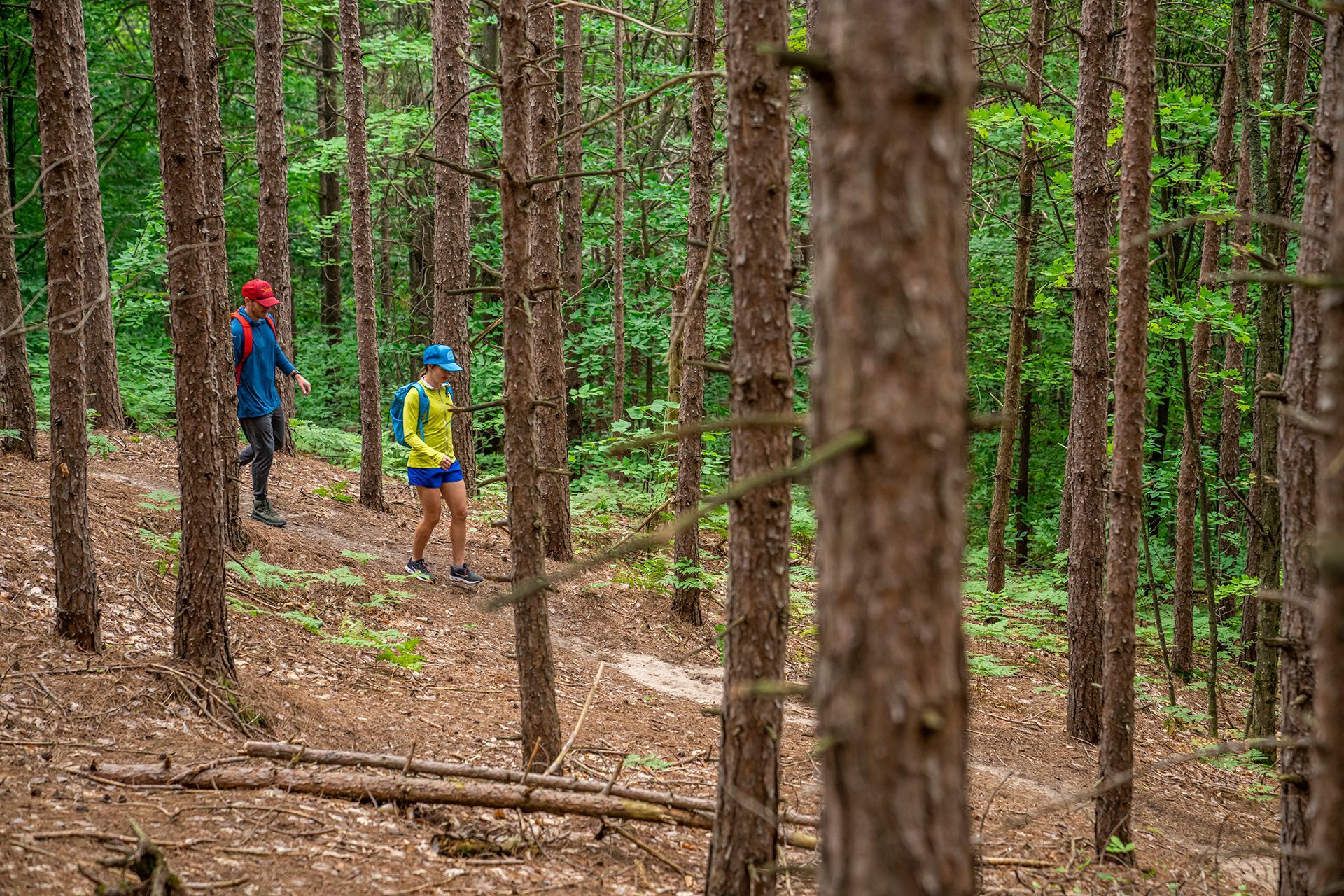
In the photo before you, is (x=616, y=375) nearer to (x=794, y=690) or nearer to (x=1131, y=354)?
(x=1131, y=354)

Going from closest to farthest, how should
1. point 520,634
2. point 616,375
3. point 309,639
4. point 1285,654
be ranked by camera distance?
point 1285,654 → point 520,634 → point 309,639 → point 616,375

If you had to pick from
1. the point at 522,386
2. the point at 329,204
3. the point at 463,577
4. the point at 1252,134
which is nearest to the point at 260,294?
the point at 463,577

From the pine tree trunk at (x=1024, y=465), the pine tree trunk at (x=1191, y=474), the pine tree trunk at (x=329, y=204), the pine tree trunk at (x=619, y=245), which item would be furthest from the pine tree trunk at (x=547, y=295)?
the pine tree trunk at (x=329, y=204)

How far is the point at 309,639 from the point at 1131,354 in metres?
6.51

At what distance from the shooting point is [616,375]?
54.6ft

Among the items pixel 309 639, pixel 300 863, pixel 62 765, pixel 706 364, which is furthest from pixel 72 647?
pixel 706 364

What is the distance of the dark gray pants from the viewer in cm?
946

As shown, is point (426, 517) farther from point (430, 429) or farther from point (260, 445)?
point (260, 445)

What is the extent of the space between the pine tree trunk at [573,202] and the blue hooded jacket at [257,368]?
431cm

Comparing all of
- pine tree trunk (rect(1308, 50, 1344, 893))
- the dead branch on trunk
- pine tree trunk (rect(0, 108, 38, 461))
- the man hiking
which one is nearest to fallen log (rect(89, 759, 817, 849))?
the dead branch on trunk

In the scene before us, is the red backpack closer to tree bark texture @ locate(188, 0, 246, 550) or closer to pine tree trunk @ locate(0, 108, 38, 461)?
tree bark texture @ locate(188, 0, 246, 550)

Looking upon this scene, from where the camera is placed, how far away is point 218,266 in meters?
9.56

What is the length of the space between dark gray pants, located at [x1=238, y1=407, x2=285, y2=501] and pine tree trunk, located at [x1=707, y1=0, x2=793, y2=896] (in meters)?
7.17

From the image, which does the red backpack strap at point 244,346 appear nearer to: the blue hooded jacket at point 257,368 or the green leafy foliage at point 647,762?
the blue hooded jacket at point 257,368
